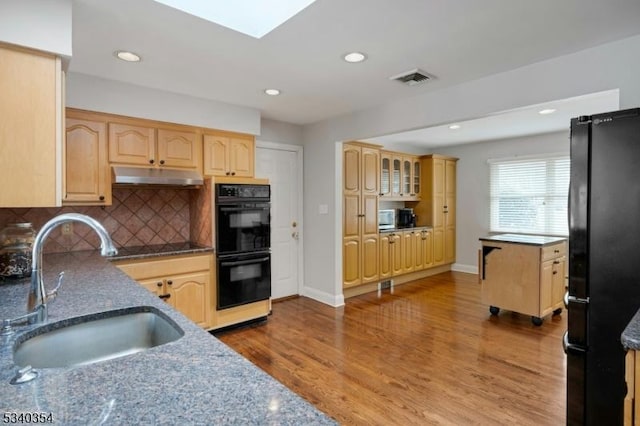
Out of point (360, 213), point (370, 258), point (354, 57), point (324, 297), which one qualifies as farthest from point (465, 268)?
point (354, 57)

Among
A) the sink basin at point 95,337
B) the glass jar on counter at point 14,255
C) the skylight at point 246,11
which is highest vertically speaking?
the skylight at point 246,11

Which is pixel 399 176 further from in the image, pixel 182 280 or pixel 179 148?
pixel 182 280

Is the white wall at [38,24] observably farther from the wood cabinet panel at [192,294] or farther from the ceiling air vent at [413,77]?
the ceiling air vent at [413,77]

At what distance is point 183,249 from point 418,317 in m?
2.63

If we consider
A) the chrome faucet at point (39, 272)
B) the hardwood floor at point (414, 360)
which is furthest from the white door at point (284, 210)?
the chrome faucet at point (39, 272)

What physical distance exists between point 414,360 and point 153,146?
2958mm

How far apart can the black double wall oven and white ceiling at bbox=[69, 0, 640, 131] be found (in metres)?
1.02

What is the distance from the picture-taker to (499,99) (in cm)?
272

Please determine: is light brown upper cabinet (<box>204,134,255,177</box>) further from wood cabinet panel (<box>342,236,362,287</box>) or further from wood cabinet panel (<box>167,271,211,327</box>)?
wood cabinet panel (<box>342,236,362,287</box>)

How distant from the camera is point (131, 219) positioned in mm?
3287

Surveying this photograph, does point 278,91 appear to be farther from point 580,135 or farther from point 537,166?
point 537,166

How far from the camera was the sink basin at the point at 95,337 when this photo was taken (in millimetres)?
1153

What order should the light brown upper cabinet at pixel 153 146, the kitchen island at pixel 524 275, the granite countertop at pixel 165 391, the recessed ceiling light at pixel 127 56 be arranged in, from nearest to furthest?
the granite countertop at pixel 165 391 → the recessed ceiling light at pixel 127 56 → the light brown upper cabinet at pixel 153 146 → the kitchen island at pixel 524 275

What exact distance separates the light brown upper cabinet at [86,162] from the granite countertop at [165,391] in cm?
200
